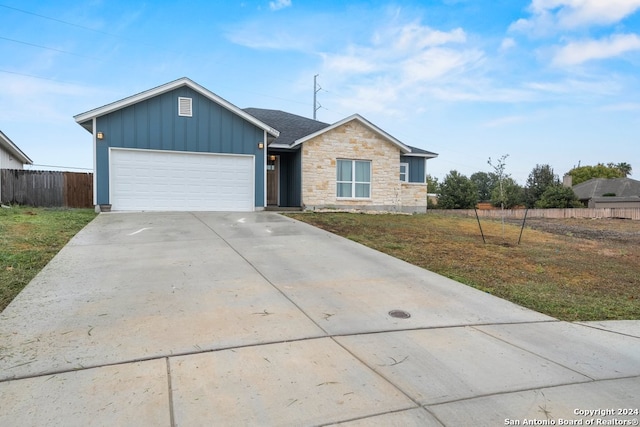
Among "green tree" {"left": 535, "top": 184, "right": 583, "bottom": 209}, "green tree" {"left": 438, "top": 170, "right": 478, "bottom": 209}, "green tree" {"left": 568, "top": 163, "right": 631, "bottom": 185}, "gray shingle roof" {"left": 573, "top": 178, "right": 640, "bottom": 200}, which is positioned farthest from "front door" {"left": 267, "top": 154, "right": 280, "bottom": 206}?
"green tree" {"left": 568, "top": 163, "right": 631, "bottom": 185}

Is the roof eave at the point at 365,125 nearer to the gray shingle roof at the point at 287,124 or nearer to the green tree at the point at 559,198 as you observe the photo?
the gray shingle roof at the point at 287,124

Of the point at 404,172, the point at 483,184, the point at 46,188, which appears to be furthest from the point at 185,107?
the point at 483,184

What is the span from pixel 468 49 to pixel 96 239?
1399 cm

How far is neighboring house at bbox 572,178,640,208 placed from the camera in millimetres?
39125

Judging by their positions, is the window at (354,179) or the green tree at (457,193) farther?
the green tree at (457,193)

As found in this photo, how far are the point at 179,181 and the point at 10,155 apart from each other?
40.7 feet

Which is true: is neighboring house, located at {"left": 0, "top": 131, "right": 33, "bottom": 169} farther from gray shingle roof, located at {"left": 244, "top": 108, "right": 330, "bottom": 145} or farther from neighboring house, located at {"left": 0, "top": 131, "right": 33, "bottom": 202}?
gray shingle roof, located at {"left": 244, "top": 108, "right": 330, "bottom": 145}

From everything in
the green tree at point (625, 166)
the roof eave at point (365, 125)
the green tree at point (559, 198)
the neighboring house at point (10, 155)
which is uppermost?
the green tree at point (625, 166)

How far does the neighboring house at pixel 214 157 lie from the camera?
499 inches

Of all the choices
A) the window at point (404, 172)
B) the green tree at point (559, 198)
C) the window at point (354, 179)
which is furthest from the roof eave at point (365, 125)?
the green tree at point (559, 198)

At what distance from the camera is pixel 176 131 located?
1320cm

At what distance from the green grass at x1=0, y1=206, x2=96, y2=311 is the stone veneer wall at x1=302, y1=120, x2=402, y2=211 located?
8.08 metres

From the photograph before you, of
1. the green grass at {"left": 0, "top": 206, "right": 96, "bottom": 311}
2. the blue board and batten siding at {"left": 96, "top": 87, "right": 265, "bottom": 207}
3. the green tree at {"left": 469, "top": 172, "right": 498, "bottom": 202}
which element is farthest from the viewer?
the green tree at {"left": 469, "top": 172, "right": 498, "bottom": 202}

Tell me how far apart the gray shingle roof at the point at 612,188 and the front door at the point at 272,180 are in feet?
131
